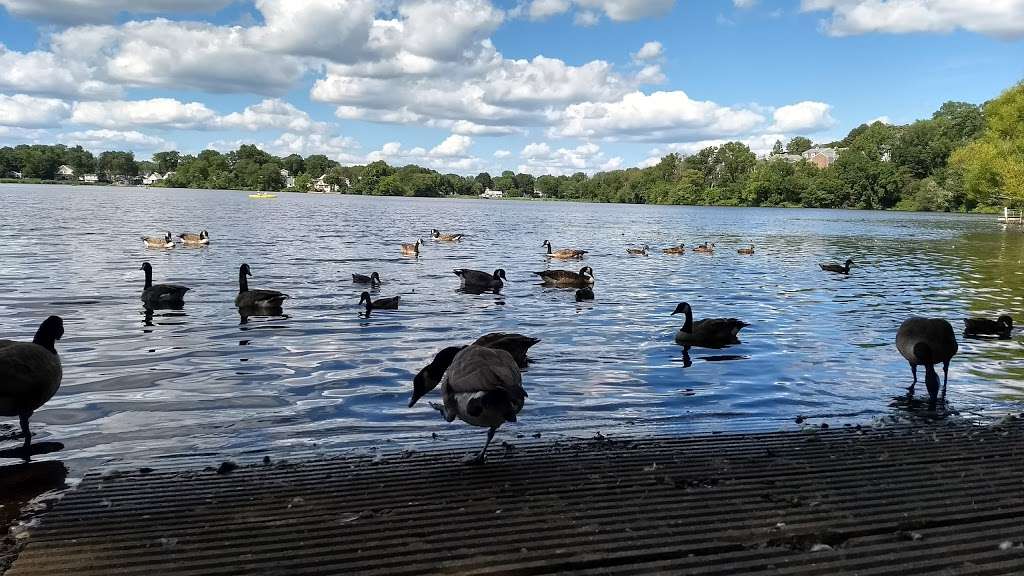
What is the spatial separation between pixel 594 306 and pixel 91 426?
14.0 metres

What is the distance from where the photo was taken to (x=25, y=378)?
25.8ft

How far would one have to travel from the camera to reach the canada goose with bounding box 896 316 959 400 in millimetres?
10711

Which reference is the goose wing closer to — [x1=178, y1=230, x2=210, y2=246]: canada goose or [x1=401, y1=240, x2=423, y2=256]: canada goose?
[x1=401, y1=240, x2=423, y2=256]: canada goose

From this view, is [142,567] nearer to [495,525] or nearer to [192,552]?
[192,552]

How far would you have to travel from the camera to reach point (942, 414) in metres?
9.61

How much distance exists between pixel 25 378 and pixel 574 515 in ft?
19.9

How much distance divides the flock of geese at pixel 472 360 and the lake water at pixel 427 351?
497 millimetres

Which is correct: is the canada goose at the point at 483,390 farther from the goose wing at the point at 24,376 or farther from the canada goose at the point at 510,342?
the goose wing at the point at 24,376

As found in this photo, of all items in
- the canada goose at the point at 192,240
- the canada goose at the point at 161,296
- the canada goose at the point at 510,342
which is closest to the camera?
the canada goose at the point at 510,342

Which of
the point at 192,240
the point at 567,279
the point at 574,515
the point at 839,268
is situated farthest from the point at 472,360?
the point at 192,240

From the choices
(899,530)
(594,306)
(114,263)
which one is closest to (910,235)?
(594,306)

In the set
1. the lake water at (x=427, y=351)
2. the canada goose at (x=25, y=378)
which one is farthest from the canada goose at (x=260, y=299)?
the canada goose at (x=25, y=378)

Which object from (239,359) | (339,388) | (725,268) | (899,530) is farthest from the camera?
(725,268)

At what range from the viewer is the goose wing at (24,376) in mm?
7754
